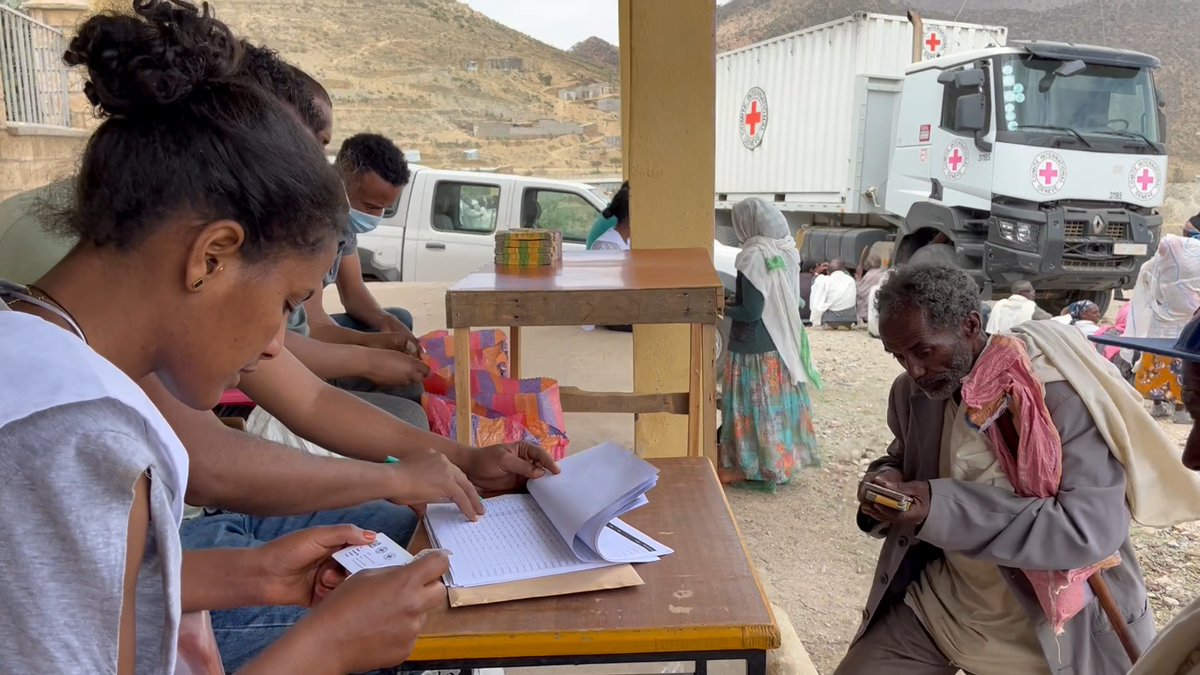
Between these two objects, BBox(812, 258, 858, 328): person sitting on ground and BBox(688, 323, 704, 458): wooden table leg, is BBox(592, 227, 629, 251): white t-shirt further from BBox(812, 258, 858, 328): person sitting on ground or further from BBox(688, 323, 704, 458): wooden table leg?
BBox(812, 258, 858, 328): person sitting on ground

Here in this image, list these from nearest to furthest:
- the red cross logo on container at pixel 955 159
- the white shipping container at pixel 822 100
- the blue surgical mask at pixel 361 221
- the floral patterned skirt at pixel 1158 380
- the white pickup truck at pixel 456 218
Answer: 1. the blue surgical mask at pixel 361 221
2. the floral patterned skirt at pixel 1158 380
3. the white pickup truck at pixel 456 218
4. the red cross logo on container at pixel 955 159
5. the white shipping container at pixel 822 100

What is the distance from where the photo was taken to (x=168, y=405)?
53.3 inches

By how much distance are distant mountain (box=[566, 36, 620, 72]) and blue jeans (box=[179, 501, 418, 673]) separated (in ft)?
112

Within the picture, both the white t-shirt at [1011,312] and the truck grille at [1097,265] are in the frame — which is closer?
the white t-shirt at [1011,312]

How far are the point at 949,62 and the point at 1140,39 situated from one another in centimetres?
3025

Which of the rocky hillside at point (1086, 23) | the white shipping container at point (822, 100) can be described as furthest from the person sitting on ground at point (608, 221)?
the rocky hillside at point (1086, 23)

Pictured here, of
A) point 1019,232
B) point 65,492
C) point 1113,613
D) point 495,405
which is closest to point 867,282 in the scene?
point 1019,232

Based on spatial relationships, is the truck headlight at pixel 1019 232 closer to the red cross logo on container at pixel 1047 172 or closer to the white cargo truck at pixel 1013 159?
the white cargo truck at pixel 1013 159

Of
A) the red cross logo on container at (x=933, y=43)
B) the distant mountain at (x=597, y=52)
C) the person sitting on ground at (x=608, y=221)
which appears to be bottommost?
the person sitting on ground at (x=608, y=221)

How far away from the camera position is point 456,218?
26.1 ft

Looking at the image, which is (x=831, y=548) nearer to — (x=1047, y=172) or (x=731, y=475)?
(x=731, y=475)

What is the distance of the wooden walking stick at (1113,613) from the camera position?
1.77 m

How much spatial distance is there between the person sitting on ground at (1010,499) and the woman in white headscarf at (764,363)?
2510 millimetres

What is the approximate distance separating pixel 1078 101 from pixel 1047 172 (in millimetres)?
801
